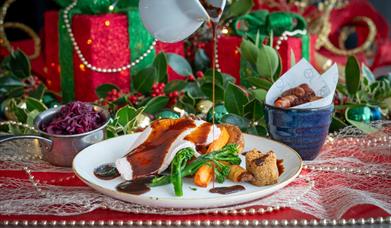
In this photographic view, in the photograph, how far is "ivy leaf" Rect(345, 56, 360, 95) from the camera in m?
0.91

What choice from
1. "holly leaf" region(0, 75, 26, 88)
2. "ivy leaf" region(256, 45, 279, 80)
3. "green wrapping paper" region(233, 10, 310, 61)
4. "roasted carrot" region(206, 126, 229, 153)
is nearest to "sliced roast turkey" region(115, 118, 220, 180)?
"roasted carrot" region(206, 126, 229, 153)

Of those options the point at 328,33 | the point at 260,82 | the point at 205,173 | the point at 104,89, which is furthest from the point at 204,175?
the point at 328,33

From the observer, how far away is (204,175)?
0.66 m

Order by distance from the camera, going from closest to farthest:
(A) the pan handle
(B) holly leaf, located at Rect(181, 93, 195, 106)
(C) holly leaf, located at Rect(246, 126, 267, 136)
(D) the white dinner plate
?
(D) the white dinner plate, (A) the pan handle, (C) holly leaf, located at Rect(246, 126, 267, 136), (B) holly leaf, located at Rect(181, 93, 195, 106)

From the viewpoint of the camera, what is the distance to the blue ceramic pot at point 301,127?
0.75 metres

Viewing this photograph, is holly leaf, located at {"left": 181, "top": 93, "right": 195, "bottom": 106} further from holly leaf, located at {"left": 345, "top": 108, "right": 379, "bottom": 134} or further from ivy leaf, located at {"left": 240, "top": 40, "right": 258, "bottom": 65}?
holly leaf, located at {"left": 345, "top": 108, "right": 379, "bottom": 134}

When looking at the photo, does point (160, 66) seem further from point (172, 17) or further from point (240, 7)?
point (172, 17)

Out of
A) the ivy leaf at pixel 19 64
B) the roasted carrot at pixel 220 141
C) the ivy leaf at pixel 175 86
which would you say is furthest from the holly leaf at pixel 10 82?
the roasted carrot at pixel 220 141

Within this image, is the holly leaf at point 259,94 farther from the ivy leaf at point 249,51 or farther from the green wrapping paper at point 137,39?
the green wrapping paper at point 137,39

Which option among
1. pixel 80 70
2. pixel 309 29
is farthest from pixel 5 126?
pixel 309 29

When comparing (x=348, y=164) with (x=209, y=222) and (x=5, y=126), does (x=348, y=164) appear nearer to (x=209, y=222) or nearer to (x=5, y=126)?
(x=209, y=222)

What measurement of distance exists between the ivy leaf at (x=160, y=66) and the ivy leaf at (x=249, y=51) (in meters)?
0.12

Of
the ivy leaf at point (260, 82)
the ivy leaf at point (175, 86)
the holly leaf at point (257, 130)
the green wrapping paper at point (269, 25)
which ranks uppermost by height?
the green wrapping paper at point (269, 25)

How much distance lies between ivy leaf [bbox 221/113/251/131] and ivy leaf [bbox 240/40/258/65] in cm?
13
